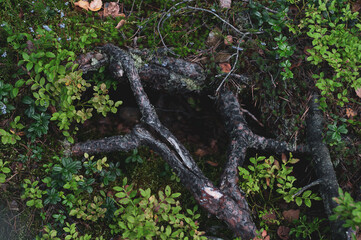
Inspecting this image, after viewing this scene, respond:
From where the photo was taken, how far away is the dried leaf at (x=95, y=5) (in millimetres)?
3422

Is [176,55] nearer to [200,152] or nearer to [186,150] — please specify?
[186,150]

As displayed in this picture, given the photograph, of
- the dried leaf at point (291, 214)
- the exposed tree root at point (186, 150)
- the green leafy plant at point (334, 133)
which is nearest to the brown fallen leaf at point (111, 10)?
the exposed tree root at point (186, 150)

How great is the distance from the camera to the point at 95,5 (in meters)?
3.44

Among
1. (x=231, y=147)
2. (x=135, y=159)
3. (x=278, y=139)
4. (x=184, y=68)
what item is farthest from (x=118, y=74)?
(x=278, y=139)

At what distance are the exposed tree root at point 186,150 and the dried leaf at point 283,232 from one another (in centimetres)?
51

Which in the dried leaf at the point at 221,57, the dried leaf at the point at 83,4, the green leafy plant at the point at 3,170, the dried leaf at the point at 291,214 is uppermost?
the dried leaf at the point at 83,4

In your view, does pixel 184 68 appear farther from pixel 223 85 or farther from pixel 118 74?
pixel 118 74

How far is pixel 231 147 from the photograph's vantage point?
10.6ft

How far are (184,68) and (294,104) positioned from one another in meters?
1.33

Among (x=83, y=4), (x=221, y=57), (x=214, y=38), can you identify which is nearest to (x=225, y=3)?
(x=214, y=38)

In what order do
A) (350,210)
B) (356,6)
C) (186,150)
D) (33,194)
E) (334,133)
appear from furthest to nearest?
(356,6) → (186,150) → (334,133) → (33,194) → (350,210)

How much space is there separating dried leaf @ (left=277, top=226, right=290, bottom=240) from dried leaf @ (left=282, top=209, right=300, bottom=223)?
0.11 m

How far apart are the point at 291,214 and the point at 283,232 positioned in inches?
8.8

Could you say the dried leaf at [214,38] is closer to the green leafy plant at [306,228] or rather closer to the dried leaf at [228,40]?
the dried leaf at [228,40]
